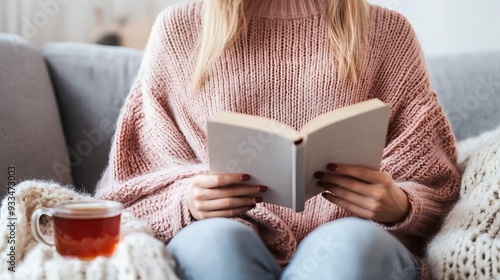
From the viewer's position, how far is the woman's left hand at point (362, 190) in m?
1.00

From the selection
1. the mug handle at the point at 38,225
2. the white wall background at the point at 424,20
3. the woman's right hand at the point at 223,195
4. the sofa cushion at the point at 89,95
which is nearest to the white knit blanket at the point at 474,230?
the woman's right hand at the point at 223,195

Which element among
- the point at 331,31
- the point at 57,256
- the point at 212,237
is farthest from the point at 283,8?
the point at 57,256

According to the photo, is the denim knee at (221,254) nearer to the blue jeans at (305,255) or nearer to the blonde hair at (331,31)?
the blue jeans at (305,255)

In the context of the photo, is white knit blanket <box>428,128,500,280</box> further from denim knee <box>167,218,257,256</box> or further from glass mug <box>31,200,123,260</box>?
glass mug <box>31,200,123,260</box>

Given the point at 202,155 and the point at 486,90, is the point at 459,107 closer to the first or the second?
the point at 486,90

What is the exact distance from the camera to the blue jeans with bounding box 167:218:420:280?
892 millimetres

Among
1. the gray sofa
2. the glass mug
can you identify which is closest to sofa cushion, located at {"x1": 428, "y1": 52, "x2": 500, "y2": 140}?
the gray sofa

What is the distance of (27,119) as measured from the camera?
142 cm

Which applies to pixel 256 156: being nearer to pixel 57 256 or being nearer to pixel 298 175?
pixel 298 175

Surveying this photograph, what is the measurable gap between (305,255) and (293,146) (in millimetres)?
148

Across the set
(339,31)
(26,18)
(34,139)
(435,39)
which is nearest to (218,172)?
(339,31)

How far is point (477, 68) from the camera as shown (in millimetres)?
1592

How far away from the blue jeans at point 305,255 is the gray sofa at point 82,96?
0.60 m

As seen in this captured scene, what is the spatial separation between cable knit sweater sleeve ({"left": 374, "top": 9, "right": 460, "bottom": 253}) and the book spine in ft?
0.79
